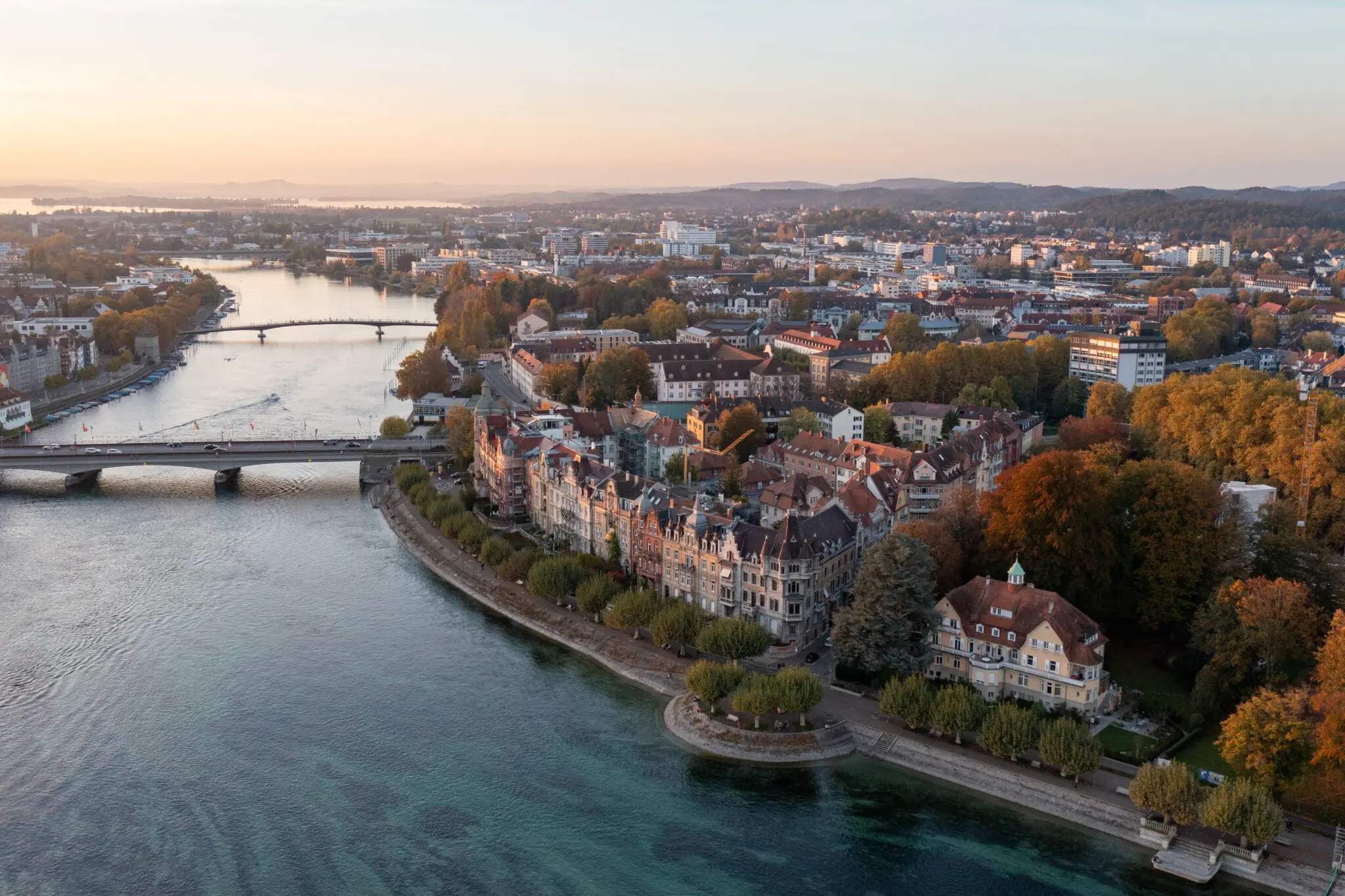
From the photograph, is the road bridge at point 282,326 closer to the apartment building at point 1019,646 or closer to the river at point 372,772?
the river at point 372,772

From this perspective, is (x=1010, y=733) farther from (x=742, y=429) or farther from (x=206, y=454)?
(x=206, y=454)

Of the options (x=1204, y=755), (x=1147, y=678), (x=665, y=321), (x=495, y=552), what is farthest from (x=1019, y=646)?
(x=665, y=321)

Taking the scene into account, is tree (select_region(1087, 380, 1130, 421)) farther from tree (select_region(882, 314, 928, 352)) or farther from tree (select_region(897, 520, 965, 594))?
tree (select_region(897, 520, 965, 594))

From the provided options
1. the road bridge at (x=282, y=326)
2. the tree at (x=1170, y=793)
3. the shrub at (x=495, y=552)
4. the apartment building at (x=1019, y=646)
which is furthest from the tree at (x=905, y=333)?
the tree at (x=1170, y=793)

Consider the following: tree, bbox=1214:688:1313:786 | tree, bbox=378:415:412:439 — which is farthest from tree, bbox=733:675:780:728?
tree, bbox=378:415:412:439

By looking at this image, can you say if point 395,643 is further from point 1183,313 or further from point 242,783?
point 1183,313

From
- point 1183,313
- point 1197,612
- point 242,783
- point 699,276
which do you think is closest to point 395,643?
point 242,783

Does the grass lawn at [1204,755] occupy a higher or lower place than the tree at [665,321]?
lower
